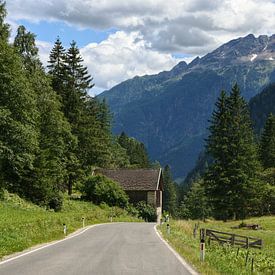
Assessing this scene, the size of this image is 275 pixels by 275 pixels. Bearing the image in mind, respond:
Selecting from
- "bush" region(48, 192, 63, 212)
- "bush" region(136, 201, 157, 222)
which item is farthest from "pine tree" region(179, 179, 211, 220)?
"bush" region(48, 192, 63, 212)

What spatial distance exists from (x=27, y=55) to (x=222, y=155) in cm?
2856

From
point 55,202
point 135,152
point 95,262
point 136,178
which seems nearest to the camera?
point 95,262

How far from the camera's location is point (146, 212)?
68.3 metres

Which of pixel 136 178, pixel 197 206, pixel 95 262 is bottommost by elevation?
pixel 197 206

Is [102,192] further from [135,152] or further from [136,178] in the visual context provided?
[135,152]

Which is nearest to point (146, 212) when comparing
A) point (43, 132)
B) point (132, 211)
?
point (132, 211)

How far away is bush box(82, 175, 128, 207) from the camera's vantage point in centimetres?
6125

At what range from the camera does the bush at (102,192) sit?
61250 millimetres

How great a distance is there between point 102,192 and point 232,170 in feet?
53.7

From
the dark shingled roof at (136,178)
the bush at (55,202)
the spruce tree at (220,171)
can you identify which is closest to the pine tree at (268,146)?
the dark shingled roof at (136,178)

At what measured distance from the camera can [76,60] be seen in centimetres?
6038

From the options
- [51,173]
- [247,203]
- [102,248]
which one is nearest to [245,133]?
[247,203]

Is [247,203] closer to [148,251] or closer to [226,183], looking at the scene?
[226,183]

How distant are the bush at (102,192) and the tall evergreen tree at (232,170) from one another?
37.1 ft
